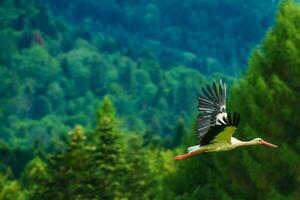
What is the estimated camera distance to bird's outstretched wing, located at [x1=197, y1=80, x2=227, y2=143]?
16.2 metres

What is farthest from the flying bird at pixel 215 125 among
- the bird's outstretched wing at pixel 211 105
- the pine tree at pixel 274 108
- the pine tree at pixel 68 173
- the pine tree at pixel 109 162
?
the pine tree at pixel 109 162

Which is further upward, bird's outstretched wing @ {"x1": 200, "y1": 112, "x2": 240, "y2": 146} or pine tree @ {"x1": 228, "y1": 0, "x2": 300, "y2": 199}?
pine tree @ {"x1": 228, "y1": 0, "x2": 300, "y2": 199}

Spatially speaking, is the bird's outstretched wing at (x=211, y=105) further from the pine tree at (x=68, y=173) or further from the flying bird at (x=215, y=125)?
the pine tree at (x=68, y=173)

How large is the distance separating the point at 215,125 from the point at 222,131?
0.54m

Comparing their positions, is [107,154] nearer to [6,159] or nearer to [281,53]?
[281,53]

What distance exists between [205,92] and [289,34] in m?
22.4

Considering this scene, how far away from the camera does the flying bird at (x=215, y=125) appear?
14211mm

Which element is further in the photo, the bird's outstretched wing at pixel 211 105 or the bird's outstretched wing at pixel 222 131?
the bird's outstretched wing at pixel 211 105

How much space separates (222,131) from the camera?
1422cm

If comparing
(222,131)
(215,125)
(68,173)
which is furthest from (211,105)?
(68,173)

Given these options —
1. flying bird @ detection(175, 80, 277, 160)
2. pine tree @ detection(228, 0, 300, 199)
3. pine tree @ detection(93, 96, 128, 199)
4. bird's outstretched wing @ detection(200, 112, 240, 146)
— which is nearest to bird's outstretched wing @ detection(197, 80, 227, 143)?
flying bird @ detection(175, 80, 277, 160)

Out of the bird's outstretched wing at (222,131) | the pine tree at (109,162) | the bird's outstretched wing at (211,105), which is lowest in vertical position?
the bird's outstretched wing at (222,131)

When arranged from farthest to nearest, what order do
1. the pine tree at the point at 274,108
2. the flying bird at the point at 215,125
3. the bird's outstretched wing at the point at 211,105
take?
the pine tree at the point at 274,108 < the bird's outstretched wing at the point at 211,105 < the flying bird at the point at 215,125

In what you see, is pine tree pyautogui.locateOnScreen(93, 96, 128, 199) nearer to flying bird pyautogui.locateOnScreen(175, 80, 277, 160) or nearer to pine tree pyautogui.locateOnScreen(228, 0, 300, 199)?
pine tree pyautogui.locateOnScreen(228, 0, 300, 199)
